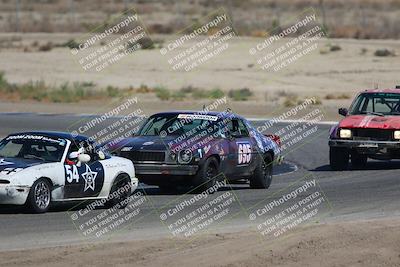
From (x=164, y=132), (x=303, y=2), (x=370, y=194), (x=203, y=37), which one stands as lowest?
(x=303, y=2)

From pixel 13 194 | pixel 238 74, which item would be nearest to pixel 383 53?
pixel 238 74

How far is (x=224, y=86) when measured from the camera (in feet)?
160

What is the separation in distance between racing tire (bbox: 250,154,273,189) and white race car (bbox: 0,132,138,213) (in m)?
3.25

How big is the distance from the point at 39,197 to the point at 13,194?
52 cm

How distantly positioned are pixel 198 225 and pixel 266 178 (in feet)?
17.3

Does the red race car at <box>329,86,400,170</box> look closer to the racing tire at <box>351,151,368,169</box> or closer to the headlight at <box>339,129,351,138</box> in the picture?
the headlight at <box>339,129,351,138</box>

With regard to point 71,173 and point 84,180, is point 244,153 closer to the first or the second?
point 84,180

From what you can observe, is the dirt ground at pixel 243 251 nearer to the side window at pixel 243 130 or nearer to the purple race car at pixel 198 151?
the purple race car at pixel 198 151

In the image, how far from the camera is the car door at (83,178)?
17031mm

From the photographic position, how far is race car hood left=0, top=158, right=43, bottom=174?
52.9 ft

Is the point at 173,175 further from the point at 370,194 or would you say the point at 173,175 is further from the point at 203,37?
the point at 203,37

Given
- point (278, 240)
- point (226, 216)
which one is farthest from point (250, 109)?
point (278, 240)

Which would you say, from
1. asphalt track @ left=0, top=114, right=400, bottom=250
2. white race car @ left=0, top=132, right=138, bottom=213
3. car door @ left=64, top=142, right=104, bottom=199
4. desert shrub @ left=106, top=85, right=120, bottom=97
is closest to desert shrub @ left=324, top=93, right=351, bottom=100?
desert shrub @ left=106, top=85, right=120, bottom=97

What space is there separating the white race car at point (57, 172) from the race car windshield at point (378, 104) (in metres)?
7.86
